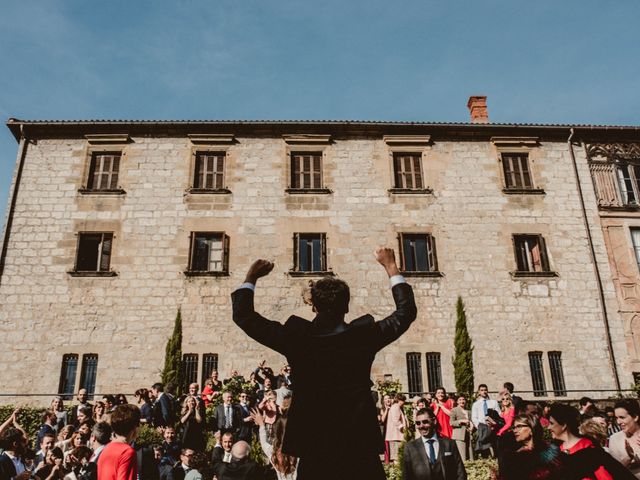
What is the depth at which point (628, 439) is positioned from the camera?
5641 mm

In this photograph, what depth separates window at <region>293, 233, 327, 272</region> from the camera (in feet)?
65.1

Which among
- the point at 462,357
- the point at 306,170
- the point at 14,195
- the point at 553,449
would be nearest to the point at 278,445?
the point at 553,449

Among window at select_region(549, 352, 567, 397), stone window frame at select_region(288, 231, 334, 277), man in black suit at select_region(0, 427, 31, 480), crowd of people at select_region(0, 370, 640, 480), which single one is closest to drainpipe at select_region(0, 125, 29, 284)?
crowd of people at select_region(0, 370, 640, 480)

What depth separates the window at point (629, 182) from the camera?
842 inches

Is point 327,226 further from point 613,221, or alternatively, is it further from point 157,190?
point 613,221

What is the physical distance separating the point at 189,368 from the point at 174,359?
0.75 metres

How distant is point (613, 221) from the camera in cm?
2092

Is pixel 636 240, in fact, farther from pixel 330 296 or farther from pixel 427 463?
pixel 330 296

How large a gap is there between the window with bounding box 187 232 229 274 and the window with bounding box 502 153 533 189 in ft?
38.1

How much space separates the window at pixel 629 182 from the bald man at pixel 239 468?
65.9ft

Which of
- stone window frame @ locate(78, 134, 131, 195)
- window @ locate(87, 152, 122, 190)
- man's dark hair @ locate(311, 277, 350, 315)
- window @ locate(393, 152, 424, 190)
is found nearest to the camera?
man's dark hair @ locate(311, 277, 350, 315)

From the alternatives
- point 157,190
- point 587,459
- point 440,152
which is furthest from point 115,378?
point 587,459

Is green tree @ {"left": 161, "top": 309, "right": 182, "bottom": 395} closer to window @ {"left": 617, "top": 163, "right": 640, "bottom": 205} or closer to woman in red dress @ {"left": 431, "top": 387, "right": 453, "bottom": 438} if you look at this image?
woman in red dress @ {"left": 431, "top": 387, "right": 453, "bottom": 438}

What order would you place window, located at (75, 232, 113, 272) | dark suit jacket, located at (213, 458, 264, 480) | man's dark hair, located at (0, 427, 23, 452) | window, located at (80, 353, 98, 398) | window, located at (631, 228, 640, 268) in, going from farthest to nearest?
window, located at (631, 228, 640, 268) → window, located at (75, 232, 113, 272) → window, located at (80, 353, 98, 398) → dark suit jacket, located at (213, 458, 264, 480) → man's dark hair, located at (0, 427, 23, 452)
